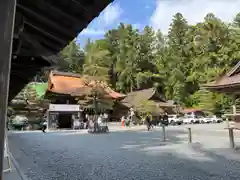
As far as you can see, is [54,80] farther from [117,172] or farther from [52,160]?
[117,172]

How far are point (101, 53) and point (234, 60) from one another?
2046cm

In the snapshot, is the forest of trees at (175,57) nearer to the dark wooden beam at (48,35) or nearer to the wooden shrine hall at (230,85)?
the wooden shrine hall at (230,85)

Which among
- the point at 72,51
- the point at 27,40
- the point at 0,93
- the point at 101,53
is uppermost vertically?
the point at 72,51

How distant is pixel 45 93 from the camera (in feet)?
107

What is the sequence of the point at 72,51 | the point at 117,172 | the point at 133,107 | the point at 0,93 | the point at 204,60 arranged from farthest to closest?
1. the point at 72,51
2. the point at 204,60
3. the point at 133,107
4. the point at 117,172
5. the point at 0,93

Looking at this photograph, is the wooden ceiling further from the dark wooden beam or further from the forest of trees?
the forest of trees

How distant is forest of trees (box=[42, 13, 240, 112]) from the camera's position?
40.6 meters

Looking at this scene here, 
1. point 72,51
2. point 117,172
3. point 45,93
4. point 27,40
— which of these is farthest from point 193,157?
point 72,51

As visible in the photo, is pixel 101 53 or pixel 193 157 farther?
pixel 101 53

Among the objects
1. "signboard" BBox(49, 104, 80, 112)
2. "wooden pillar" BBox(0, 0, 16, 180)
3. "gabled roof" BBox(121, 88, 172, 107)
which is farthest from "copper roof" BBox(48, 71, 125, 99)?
"wooden pillar" BBox(0, 0, 16, 180)

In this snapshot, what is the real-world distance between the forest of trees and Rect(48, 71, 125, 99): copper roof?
3.95m

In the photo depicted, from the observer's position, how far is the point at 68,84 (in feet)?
110

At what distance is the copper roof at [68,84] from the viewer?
1097 inches

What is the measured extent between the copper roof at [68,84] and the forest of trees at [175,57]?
13.0 feet
